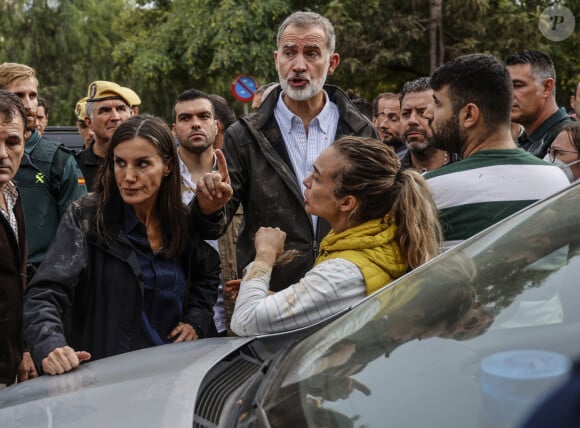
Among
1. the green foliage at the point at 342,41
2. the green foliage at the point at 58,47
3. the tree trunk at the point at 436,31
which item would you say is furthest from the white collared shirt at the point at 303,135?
the green foliage at the point at 58,47

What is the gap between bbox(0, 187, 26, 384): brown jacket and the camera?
10.6ft

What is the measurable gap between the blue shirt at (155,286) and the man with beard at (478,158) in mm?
1013

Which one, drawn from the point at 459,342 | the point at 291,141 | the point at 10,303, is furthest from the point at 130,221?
the point at 459,342

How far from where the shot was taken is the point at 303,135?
167 inches

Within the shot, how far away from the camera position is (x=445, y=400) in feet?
4.75

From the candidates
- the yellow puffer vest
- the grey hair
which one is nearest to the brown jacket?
the yellow puffer vest

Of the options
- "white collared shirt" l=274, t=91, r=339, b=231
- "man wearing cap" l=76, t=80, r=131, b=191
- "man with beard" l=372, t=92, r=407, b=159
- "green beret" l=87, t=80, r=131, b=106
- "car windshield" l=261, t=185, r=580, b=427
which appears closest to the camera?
"car windshield" l=261, t=185, r=580, b=427

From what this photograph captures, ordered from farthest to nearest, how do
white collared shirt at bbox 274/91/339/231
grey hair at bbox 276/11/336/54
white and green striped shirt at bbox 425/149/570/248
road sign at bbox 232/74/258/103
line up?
1. road sign at bbox 232/74/258/103
2. grey hair at bbox 276/11/336/54
3. white collared shirt at bbox 274/91/339/231
4. white and green striped shirt at bbox 425/149/570/248

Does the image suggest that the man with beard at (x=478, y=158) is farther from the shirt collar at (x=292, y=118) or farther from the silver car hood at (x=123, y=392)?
the shirt collar at (x=292, y=118)

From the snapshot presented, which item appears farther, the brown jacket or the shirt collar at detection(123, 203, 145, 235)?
the brown jacket

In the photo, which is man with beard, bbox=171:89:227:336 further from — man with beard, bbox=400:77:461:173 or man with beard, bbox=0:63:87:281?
man with beard, bbox=400:77:461:173

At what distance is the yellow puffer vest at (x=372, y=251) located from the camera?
8.56 ft

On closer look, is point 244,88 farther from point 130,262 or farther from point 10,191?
point 130,262

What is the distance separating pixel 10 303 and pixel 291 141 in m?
1.61
